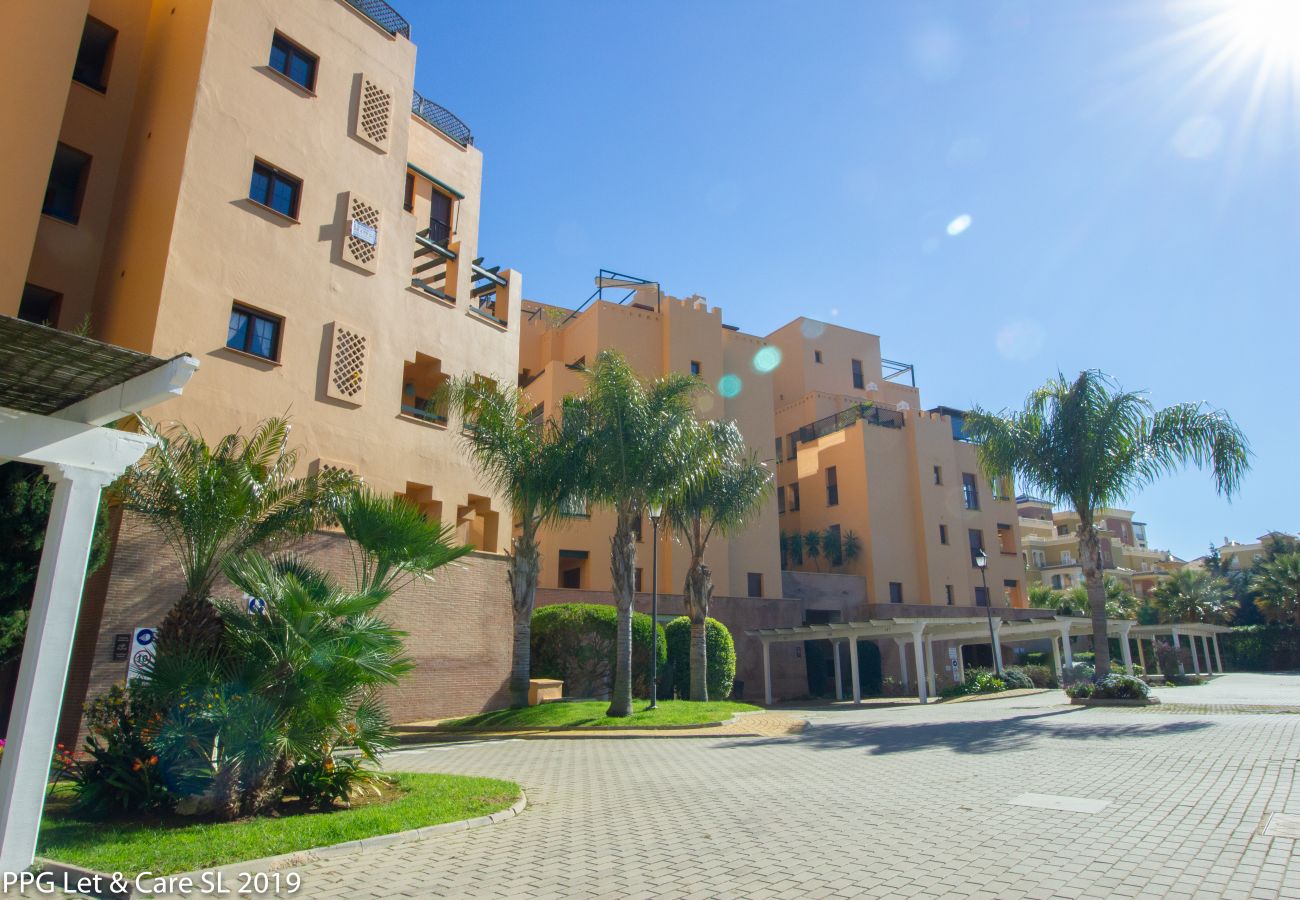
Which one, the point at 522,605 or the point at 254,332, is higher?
the point at 254,332

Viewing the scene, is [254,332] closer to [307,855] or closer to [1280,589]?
[307,855]

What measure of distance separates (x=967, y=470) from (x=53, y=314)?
38.1 metres

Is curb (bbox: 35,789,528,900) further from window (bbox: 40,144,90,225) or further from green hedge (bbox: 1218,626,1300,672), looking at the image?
green hedge (bbox: 1218,626,1300,672)

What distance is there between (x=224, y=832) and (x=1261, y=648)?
56152 millimetres

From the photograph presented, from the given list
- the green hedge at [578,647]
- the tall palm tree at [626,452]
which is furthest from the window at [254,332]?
the green hedge at [578,647]

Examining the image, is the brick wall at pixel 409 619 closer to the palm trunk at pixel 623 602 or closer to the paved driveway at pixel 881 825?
Result: the palm trunk at pixel 623 602

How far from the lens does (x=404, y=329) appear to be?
2061 centimetres

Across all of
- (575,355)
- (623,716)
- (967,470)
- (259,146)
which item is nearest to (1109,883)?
(623,716)

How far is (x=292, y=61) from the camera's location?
19609mm

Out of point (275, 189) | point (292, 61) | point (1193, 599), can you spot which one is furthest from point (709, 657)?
point (1193, 599)


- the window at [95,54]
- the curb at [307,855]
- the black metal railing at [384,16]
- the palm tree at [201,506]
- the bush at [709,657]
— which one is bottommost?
the curb at [307,855]

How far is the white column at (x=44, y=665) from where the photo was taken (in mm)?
5762

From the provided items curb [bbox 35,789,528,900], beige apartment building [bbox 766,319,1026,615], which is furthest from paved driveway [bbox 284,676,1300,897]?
beige apartment building [bbox 766,319,1026,615]

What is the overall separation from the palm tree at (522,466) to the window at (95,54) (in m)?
10.3
